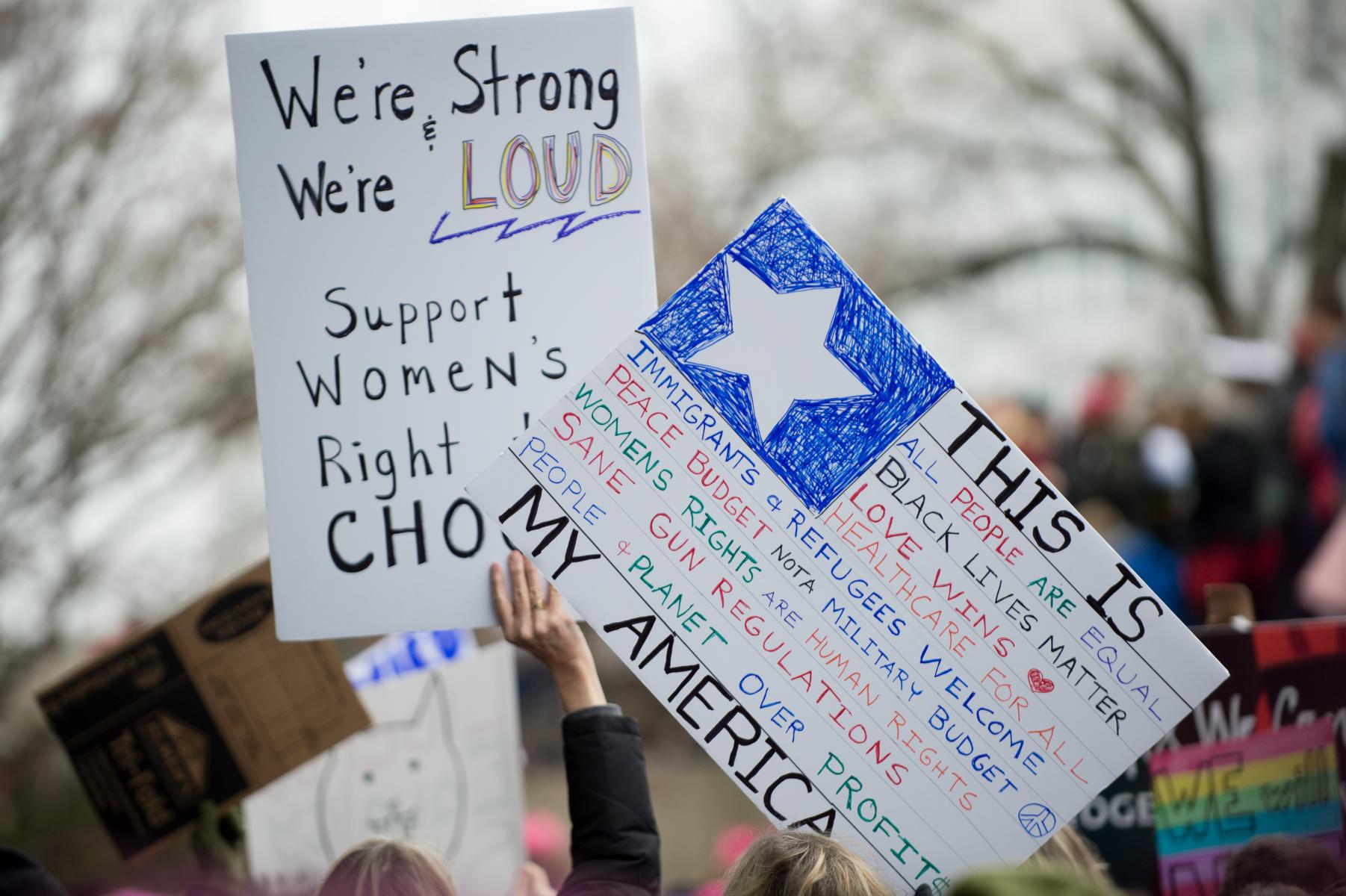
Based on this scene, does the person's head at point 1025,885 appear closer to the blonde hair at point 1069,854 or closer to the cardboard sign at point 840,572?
the cardboard sign at point 840,572

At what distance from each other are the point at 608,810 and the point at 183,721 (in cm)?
124

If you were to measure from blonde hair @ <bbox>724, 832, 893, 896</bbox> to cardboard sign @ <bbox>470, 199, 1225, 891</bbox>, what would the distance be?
0.25 m

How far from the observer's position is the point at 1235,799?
93.6 inches

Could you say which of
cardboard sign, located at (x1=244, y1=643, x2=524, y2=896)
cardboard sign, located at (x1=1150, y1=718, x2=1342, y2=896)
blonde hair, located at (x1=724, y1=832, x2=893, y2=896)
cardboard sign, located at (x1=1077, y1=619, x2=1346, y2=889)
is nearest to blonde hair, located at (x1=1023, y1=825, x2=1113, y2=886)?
cardboard sign, located at (x1=1150, y1=718, x2=1342, y2=896)

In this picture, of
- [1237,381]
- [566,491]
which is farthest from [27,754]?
[1237,381]

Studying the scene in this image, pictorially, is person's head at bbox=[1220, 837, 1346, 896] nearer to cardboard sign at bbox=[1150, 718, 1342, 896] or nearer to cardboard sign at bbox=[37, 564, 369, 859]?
cardboard sign at bbox=[1150, 718, 1342, 896]

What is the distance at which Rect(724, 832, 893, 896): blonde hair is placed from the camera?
1.68 m

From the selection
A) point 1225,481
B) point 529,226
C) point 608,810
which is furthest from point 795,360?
point 1225,481

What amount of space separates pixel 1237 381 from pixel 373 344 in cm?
654

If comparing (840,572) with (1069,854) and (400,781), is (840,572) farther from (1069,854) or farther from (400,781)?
(400,781)

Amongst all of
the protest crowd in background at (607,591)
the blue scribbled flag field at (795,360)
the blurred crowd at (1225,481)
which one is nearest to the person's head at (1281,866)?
the protest crowd in background at (607,591)

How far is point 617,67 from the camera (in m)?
2.47

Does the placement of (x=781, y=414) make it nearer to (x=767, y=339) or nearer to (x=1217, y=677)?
(x=767, y=339)

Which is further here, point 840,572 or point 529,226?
point 529,226
